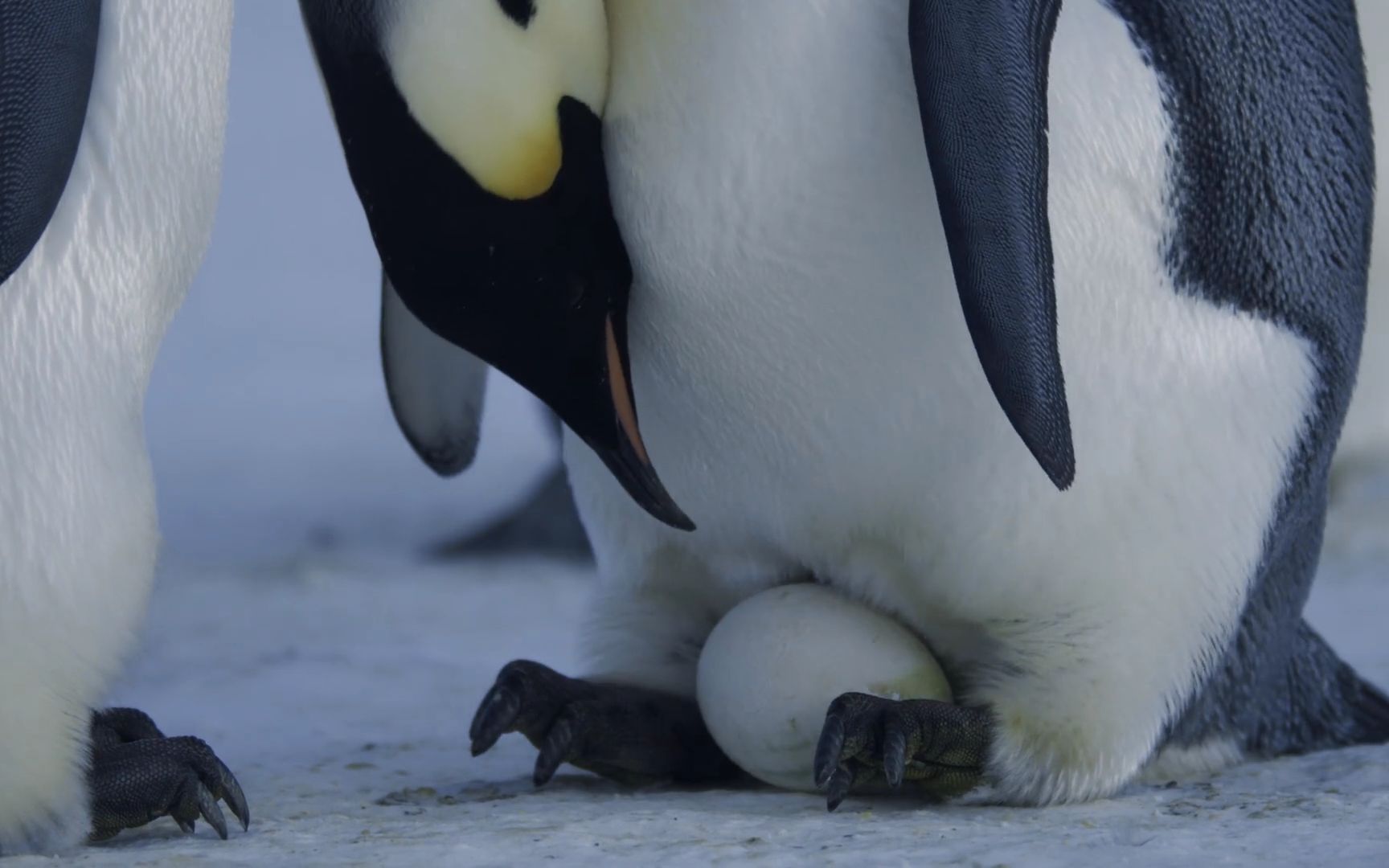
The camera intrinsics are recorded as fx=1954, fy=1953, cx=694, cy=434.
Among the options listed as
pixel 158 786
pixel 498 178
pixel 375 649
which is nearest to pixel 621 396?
pixel 498 178

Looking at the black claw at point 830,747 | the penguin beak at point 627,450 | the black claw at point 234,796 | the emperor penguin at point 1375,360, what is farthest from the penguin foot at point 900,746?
the emperor penguin at point 1375,360

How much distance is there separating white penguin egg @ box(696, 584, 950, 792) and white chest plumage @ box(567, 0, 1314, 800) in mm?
38

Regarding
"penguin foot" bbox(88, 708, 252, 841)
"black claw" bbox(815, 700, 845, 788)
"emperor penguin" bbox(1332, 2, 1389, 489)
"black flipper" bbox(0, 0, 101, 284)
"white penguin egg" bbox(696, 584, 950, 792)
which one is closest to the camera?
"black flipper" bbox(0, 0, 101, 284)

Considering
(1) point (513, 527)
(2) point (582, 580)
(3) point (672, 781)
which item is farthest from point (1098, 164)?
(1) point (513, 527)

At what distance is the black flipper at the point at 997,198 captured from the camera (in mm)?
1236

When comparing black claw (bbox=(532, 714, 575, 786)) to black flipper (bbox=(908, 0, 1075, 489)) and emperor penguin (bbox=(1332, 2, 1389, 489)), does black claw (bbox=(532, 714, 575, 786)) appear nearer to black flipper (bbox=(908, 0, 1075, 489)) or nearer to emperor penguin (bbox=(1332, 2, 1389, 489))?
black flipper (bbox=(908, 0, 1075, 489))

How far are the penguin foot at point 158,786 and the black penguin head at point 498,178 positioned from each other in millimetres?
324

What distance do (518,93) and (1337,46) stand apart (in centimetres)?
69

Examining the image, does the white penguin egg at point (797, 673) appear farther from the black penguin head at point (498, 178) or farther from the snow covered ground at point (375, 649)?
the black penguin head at point (498, 178)

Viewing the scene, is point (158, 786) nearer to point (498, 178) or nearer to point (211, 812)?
point (211, 812)

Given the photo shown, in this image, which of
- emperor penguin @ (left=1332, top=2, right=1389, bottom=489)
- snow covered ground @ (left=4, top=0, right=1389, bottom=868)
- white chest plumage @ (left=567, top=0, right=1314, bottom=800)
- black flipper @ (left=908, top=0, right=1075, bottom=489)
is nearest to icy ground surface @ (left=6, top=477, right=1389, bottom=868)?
snow covered ground @ (left=4, top=0, right=1389, bottom=868)

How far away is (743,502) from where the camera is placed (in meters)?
1.46

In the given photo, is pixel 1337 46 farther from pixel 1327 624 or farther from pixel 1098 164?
pixel 1327 624

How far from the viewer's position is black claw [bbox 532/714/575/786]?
1486mm
